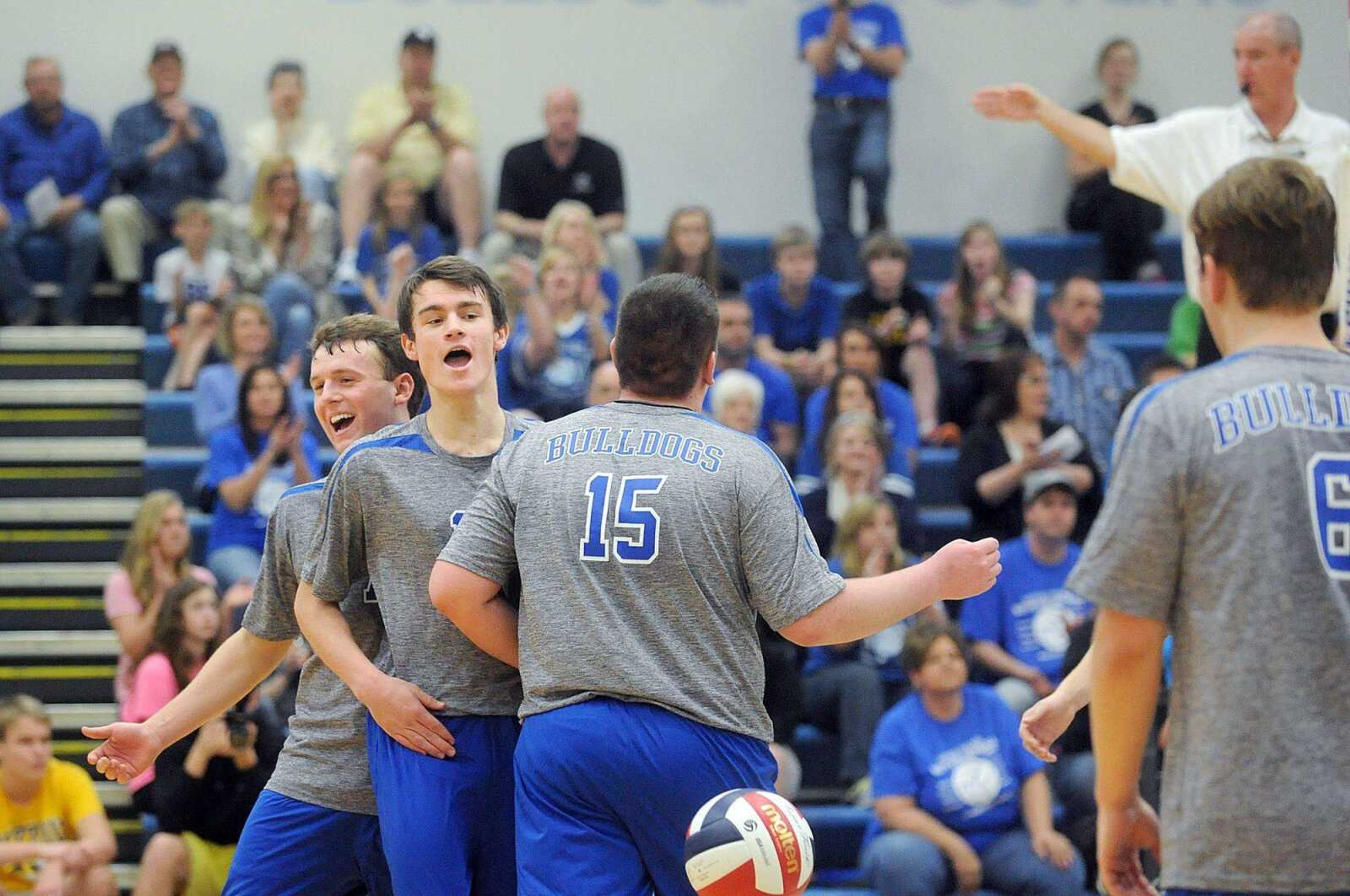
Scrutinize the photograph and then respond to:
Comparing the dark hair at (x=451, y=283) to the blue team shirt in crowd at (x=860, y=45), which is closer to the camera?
the dark hair at (x=451, y=283)

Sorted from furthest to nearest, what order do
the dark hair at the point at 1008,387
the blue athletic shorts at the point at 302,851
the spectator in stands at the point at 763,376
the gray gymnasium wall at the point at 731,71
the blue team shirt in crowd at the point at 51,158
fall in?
the gray gymnasium wall at the point at 731,71
the blue team shirt in crowd at the point at 51,158
the spectator in stands at the point at 763,376
the dark hair at the point at 1008,387
the blue athletic shorts at the point at 302,851

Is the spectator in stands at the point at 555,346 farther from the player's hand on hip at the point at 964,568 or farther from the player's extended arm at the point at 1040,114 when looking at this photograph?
the player's hand on hip at the point at 964,568

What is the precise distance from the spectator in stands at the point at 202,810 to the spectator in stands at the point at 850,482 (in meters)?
3.16

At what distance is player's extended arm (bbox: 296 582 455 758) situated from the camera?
4156mm

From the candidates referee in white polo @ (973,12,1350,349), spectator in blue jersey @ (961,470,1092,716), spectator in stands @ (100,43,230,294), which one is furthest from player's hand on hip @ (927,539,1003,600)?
spectator in stands @ (100,43,230,294)

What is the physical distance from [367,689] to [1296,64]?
12.8ft

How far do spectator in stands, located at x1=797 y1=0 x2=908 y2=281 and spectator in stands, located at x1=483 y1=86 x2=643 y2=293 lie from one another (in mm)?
1490

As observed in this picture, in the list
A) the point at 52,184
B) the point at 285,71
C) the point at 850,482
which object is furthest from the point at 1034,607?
the point at 52,184

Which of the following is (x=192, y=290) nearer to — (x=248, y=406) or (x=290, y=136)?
(x=290, y=136)

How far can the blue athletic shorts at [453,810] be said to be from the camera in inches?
163

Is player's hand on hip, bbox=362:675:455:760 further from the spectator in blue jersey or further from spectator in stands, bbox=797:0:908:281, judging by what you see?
spectator in stands, bbox=797:0:908:281

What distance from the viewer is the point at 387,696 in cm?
416

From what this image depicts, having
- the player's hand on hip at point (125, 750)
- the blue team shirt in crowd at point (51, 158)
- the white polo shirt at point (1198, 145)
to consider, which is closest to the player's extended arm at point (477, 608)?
the player's hand on hip at point (125, 750)

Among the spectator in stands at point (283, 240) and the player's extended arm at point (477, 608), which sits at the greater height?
Result: the spectator in stands at point (283, 240)
